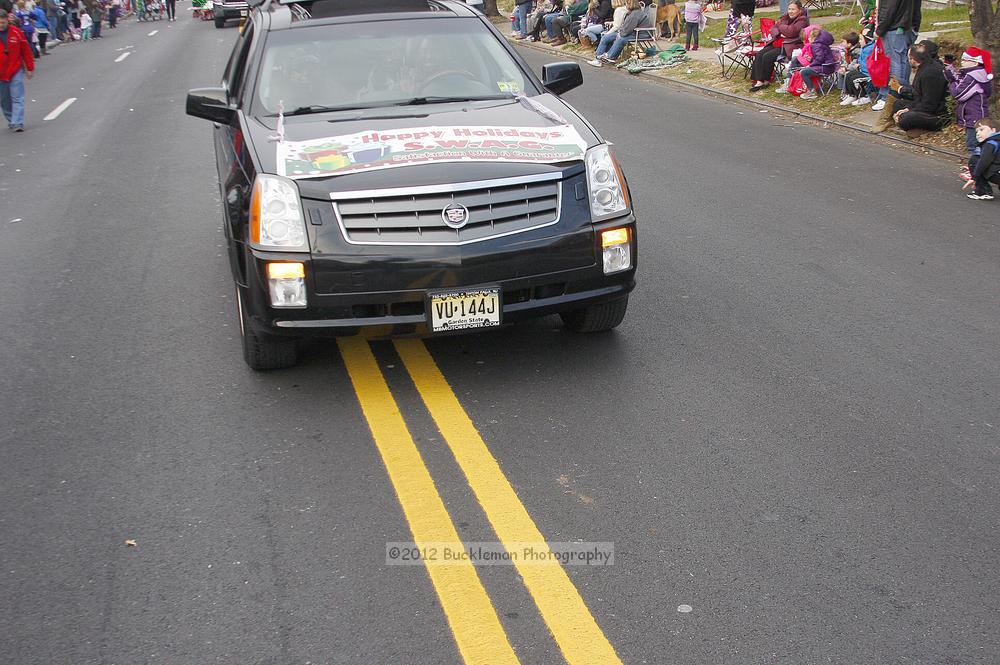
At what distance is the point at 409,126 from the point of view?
5566 mm

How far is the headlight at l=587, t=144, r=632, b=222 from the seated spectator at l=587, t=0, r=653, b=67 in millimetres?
17578

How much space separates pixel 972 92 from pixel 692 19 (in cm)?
1144

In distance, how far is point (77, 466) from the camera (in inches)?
180

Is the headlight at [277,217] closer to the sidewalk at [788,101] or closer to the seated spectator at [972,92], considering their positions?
the seated spectator at [972,92]

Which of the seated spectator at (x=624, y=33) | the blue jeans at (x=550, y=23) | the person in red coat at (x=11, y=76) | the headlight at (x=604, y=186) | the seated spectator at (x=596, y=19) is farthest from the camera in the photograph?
the blue jeans at (x=550, y=23)

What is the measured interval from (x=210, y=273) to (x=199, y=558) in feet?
13.0

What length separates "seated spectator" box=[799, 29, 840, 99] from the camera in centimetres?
1488

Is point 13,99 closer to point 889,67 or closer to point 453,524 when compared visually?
point 889,67

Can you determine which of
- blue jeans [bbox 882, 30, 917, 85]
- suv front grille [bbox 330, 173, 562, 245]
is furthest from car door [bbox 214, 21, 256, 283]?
blue jeans [bbox 882, 30, 917, 85]

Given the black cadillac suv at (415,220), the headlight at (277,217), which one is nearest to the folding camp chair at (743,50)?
the black cadillac suv at (415,220)

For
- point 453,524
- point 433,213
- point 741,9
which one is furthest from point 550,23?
point 453,524

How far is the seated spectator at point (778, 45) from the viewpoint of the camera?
16156mm

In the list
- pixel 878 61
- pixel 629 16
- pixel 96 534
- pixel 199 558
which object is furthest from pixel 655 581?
pixel 629 16

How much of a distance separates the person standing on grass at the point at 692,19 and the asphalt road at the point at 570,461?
14001 mm
